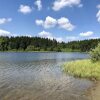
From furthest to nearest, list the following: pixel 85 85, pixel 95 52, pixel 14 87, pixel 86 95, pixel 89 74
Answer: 1. pixel 95 52
2. pixel 89 74
3. pixel 85 85
4. pixel 14 87
5. pixel 86 95

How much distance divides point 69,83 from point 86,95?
649cm

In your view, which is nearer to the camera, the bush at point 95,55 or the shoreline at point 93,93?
the shoreline at point 93,93

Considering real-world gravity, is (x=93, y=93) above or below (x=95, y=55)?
below

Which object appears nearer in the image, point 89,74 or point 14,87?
point 14,87

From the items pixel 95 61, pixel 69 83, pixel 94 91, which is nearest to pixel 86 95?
pixel 94 91

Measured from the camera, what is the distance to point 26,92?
2152 centimetres

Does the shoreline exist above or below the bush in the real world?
below

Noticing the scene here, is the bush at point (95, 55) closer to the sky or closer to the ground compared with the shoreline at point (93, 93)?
closer to the sky

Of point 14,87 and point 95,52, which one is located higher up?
point 95,52

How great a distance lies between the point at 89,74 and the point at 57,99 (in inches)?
501

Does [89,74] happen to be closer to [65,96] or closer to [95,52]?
[95,52]

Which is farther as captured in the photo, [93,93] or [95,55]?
[95,55]

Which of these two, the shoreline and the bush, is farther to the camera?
the bush

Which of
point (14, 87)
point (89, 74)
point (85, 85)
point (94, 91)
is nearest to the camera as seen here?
point (94, 91)
